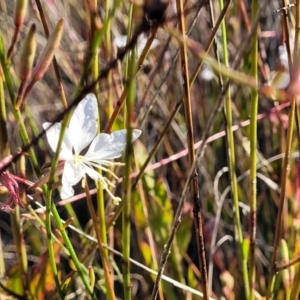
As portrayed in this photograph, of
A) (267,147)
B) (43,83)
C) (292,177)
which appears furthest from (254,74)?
(43,83)

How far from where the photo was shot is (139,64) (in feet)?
2.05

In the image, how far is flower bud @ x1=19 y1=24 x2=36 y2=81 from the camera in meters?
0.49

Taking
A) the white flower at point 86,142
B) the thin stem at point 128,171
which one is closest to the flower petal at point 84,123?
the white flower at point 86,142

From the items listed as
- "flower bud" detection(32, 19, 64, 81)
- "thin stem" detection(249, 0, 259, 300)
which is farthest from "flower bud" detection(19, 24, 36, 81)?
"thin stem" detection(249, 0, 259, 300)

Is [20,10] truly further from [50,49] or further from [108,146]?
[108,146]

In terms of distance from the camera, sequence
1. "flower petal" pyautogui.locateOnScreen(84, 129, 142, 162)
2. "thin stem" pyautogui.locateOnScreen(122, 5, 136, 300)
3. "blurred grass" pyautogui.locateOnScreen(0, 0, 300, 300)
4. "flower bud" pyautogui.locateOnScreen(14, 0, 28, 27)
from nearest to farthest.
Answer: "thin stem" pyautogui.locateOnScreen(122, 5, 136, 300) < "flower bud" pyautogui.locateOnScreen(14, 0, 28, 27) < "flower petal" pyautogui.locateOnScreen(84, 129, 142, 162) < "blurred grass" pyautogui.locateOnScreen(0, 0, 300, 300)

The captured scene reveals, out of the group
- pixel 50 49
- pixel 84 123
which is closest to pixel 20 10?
pixel 50 49

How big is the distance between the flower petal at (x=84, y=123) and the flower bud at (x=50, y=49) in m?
0.10

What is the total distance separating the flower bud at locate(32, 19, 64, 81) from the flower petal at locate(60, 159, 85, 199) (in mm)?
105

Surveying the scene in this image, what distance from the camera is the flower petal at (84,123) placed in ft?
2.07

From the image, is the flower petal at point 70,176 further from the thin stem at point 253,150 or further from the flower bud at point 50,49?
the thin stem at point 253,150

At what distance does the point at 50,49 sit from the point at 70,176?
0.14m

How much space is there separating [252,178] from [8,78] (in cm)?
34

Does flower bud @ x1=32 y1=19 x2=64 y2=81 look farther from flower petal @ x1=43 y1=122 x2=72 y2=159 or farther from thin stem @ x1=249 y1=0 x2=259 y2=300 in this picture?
thin stem @ x1=249 y1=0 x2=259 y2=300
